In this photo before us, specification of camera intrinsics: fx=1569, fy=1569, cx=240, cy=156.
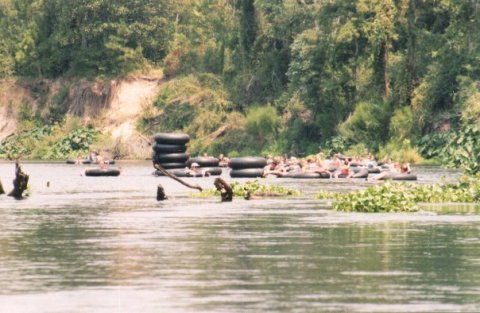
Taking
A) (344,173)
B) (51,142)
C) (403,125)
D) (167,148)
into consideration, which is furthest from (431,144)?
(51,142)

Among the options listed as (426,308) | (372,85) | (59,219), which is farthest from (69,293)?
(372,85)

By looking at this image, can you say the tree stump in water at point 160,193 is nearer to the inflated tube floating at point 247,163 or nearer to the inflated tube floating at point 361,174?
the inflated tube floating at point 247,163

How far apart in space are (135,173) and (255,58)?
35019 millimetres


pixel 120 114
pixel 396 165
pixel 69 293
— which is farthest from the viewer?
pixel 120 114

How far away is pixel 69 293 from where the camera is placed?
22.1 m

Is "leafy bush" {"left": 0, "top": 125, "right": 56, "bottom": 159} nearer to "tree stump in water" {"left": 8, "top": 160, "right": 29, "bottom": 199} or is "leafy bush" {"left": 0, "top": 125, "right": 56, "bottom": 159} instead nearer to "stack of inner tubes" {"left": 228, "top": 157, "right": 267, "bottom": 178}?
"stack of inner tubes" {"left": 228, "top": 157, "right": 267, "bottom": 178}

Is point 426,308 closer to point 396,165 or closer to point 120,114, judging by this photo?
point 396,165

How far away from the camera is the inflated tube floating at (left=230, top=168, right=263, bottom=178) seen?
72.9m

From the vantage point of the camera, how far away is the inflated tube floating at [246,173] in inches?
2872

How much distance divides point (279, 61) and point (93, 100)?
24064 mm

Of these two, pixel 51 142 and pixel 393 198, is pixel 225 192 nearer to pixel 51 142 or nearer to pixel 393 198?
pixel 393 198

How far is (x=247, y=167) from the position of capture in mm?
73625

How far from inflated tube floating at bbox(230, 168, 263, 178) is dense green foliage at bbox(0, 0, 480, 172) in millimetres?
11866

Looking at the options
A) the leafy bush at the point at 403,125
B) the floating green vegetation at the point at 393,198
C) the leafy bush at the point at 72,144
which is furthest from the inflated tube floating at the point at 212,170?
the leafy bush at the point at 72,144
